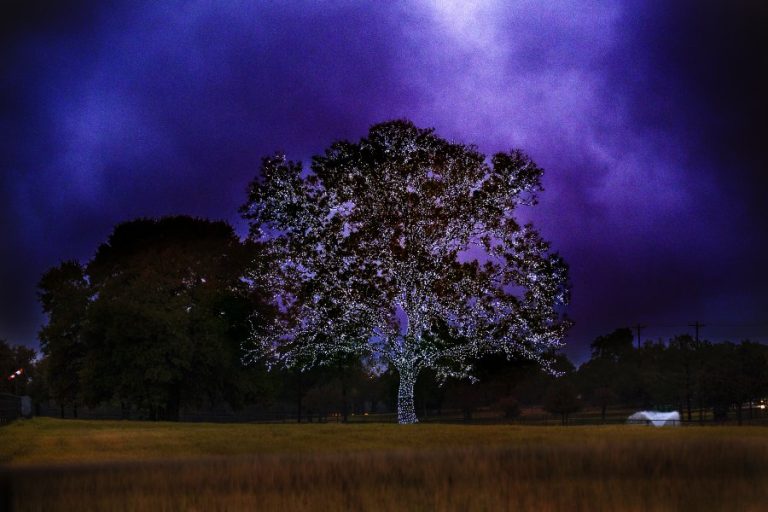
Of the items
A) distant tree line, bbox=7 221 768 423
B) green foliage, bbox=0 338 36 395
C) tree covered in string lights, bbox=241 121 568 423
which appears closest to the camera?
tree covered in string lights, bbox=241 121 568 423

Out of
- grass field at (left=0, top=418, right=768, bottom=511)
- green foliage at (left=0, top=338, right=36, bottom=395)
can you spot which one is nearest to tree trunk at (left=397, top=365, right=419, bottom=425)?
grass field at (left=0, top=418, right=768, bottom=511)

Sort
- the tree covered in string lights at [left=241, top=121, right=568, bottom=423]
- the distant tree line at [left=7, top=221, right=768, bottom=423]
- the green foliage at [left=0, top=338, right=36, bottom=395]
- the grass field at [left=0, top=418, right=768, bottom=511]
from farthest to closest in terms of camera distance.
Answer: the green foliage at [left=0, top=338, right=36, bottom=395] → the distant tree line at [left=7, top=221, right=768, bottom=423] → the tree covered in string lights at [left=241, top=121, right=568, bottom=423] → the grass field at [left=0, top=418, right=768, bottom=511]

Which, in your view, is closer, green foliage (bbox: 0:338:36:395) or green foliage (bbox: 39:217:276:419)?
green foliage (bbox: 39:217:276:419)

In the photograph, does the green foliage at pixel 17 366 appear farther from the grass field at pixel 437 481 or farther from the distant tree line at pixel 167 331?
the grass field at pixel 437 481

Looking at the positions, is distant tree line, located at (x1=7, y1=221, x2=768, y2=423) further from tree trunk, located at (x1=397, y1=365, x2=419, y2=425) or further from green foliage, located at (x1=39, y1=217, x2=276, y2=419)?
tree trunk, located at (x1=397, y1=365, x2=419, y2=425)

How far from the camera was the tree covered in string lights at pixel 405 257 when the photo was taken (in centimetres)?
4753

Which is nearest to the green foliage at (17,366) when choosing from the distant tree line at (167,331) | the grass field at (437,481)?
the distant tree line at (167,331)

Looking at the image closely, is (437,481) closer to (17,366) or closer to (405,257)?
(405,257)

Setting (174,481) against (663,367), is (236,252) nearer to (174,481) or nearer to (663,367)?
(174,481)

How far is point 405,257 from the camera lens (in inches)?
1849

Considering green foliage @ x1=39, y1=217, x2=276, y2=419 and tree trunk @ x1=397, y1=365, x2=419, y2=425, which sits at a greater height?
green foliage @ x1=39, y1=217, x2=276, y2=419

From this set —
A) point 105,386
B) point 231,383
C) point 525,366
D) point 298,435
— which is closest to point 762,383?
point 525,366

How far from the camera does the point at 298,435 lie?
102 feet

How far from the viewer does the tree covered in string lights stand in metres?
47.5
